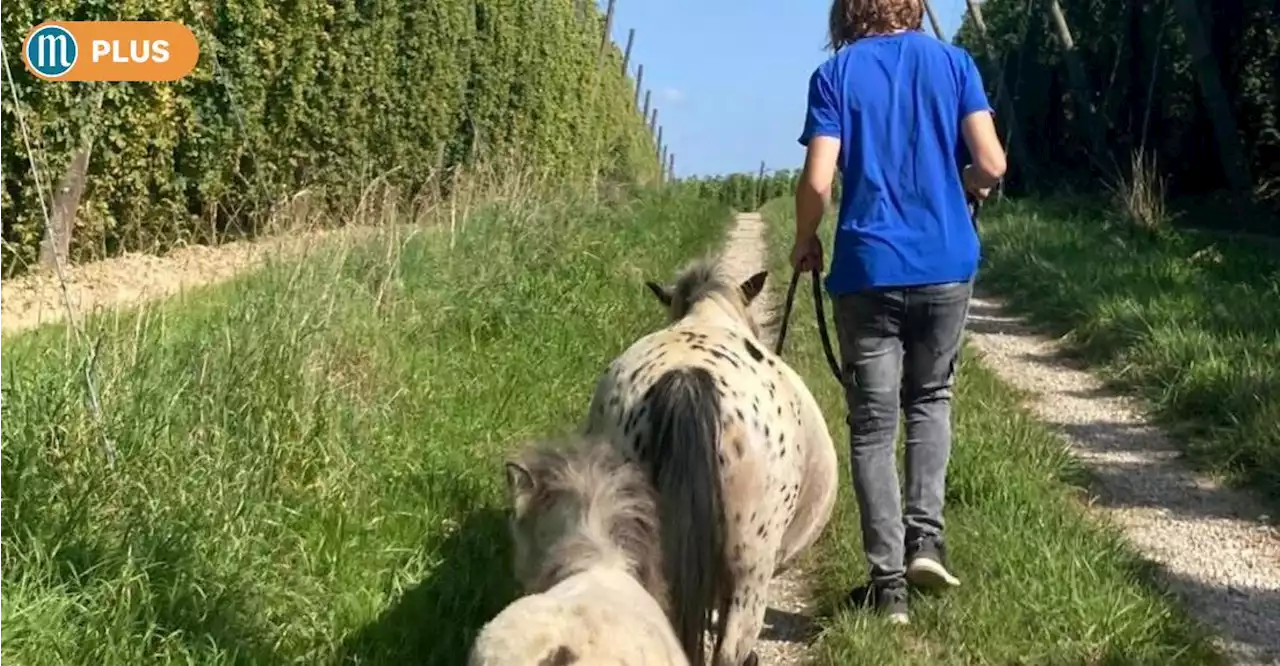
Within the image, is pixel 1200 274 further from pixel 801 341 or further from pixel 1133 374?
pixel 801 341

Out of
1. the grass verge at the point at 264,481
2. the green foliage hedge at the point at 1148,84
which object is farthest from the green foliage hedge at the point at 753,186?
the grass verge at the point at 264,481

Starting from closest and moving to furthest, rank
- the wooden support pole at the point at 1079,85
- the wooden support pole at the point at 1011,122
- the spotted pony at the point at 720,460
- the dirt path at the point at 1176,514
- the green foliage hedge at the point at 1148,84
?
1. the spotted pony at the point at 720,460
2. the dirt path at the point at 1176,514
3. the green foliage hedge at the point at 1148,84
4. the wooden support pole at the point at 1079,85
5. the wooden support pole at the point at 1011,122

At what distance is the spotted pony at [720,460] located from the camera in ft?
10.9

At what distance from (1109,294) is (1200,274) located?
3.75ft

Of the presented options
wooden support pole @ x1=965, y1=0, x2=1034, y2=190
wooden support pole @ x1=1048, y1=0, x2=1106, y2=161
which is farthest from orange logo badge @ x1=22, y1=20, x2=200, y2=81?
wooden support pole @ x1=965, y1=0, x2=1034, y2=190

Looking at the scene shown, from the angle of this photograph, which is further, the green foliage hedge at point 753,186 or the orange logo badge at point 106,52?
the green foliage hedge at point 753,186

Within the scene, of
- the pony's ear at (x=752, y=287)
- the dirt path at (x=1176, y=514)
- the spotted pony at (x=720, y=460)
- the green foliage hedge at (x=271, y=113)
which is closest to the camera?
the spotted pony at (x=720, y=460)

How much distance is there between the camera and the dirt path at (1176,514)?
4578mm

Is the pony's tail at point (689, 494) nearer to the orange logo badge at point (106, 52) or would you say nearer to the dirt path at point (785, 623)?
the dirt path at point (785, 623)

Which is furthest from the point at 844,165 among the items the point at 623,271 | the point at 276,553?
the point at 623,271

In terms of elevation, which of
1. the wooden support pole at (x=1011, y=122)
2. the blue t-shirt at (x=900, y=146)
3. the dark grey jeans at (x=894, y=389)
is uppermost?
the blue t-shirt at (x=900, y=146)

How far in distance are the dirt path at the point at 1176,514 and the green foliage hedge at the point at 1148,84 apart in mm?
8954

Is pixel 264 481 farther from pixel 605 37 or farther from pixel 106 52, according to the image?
pixel 605 37

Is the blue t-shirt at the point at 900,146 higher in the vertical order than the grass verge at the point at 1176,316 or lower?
higher
